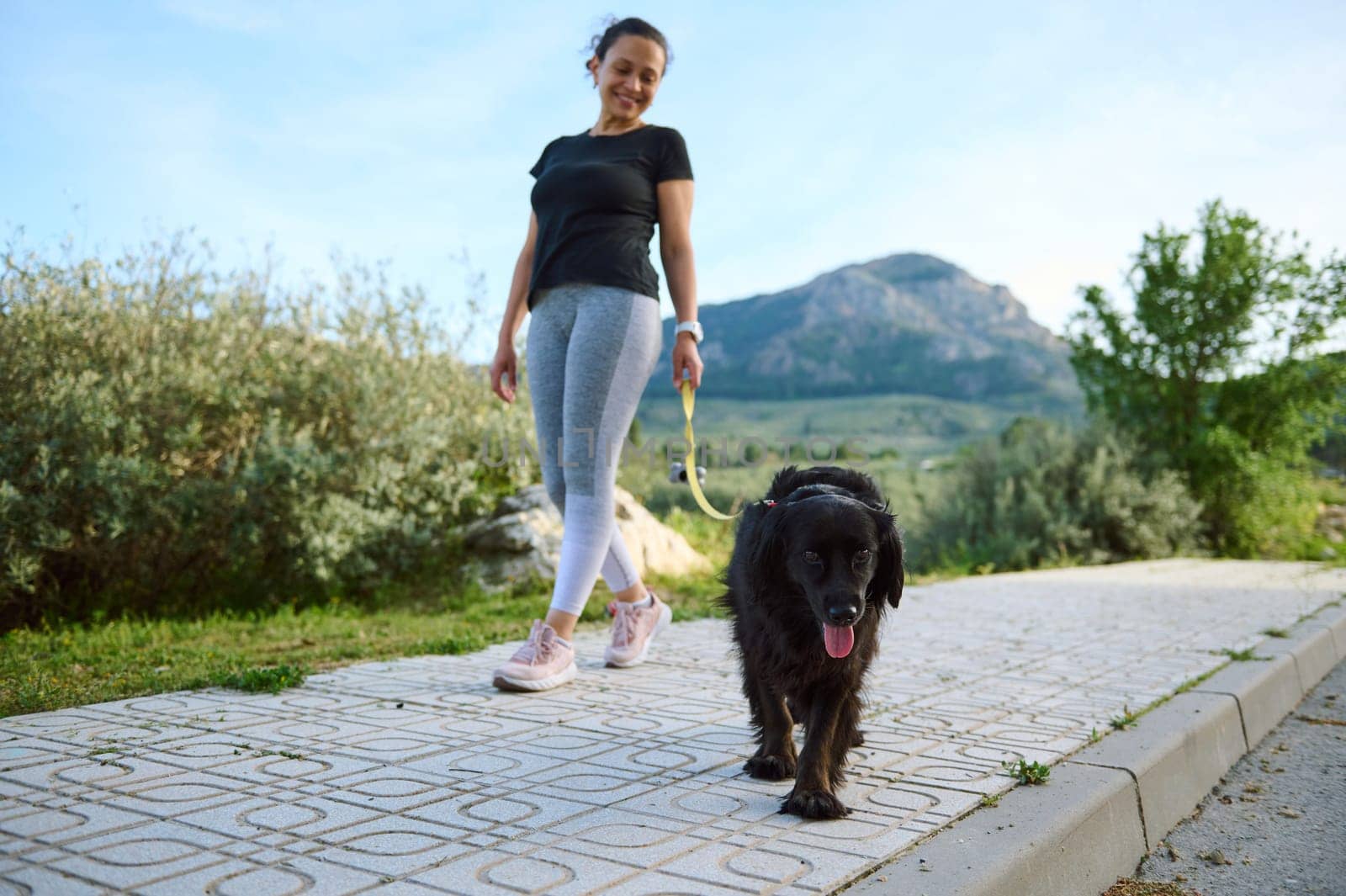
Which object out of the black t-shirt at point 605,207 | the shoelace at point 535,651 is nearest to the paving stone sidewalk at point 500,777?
the shoelace at point 535,651

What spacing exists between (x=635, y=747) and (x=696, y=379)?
169 cm

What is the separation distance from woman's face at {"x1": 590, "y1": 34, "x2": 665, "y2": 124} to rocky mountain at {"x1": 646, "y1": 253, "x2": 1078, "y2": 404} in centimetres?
7393

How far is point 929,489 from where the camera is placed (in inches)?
547

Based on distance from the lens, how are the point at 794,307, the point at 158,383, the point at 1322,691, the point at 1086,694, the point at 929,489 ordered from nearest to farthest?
the point at 1086,694
the point at 1322,691
the point at 158,383
the point at 929,489
the point at 794,307

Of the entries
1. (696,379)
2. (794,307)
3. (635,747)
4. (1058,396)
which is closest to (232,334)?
(696,379)

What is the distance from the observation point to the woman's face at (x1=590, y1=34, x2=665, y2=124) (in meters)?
4.36

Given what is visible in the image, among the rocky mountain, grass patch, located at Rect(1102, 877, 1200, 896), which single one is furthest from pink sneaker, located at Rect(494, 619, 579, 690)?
the rocky mountain

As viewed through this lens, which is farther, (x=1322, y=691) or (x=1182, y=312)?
(x=1182, y=312)

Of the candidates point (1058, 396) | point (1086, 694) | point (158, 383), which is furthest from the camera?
point (1058, 396)

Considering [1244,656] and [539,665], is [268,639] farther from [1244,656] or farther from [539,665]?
[1244,656]

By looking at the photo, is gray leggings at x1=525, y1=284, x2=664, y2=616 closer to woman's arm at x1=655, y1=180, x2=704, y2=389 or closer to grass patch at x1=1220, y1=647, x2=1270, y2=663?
woman's arm at x1=655, y1=180, x2=704, y2=389

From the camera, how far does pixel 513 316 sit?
4.88m

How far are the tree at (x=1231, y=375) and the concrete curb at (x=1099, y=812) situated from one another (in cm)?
950

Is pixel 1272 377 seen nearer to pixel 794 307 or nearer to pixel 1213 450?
pixel 1213 450
